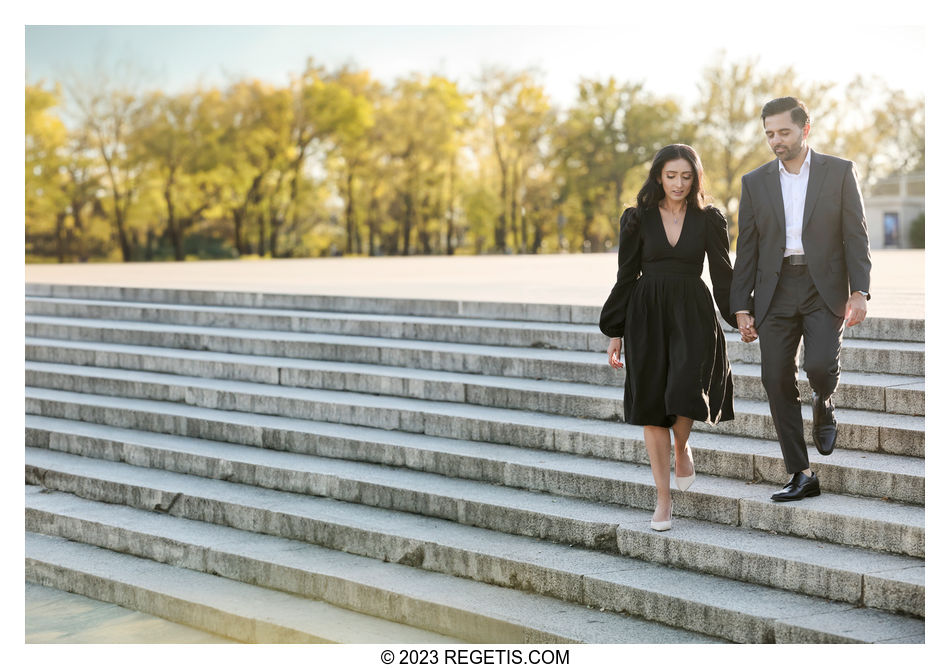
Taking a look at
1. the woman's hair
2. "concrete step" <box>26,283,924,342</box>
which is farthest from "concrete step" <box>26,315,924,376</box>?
the woman's hair

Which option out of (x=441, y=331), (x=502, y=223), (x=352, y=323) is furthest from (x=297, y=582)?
(x=502, y=223)

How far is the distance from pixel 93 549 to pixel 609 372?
344cm

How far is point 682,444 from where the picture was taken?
16.0ft

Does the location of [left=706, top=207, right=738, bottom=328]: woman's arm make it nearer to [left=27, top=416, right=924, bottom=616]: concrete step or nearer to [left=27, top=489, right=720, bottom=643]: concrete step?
[left=27, top=416, right=924, bottom=616]: concrete step

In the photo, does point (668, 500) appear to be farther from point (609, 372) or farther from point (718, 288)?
point (609, 372)

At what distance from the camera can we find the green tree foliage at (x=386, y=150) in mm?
37719

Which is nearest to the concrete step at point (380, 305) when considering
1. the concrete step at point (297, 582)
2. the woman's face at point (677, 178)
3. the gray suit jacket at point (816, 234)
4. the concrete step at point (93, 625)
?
the gray suit jacket at point (816, 234)

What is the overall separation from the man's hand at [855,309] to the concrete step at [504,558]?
1.22 metres

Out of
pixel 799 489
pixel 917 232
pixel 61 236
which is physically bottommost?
pixel 799 489

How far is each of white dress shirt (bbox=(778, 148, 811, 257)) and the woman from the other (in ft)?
0.96

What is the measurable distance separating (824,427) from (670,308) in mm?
943

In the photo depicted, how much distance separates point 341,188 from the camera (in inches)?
1747

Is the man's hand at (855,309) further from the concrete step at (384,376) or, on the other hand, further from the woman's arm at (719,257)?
the concrete step at (384,376)

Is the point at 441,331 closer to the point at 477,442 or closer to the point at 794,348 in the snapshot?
the point at 477,442
